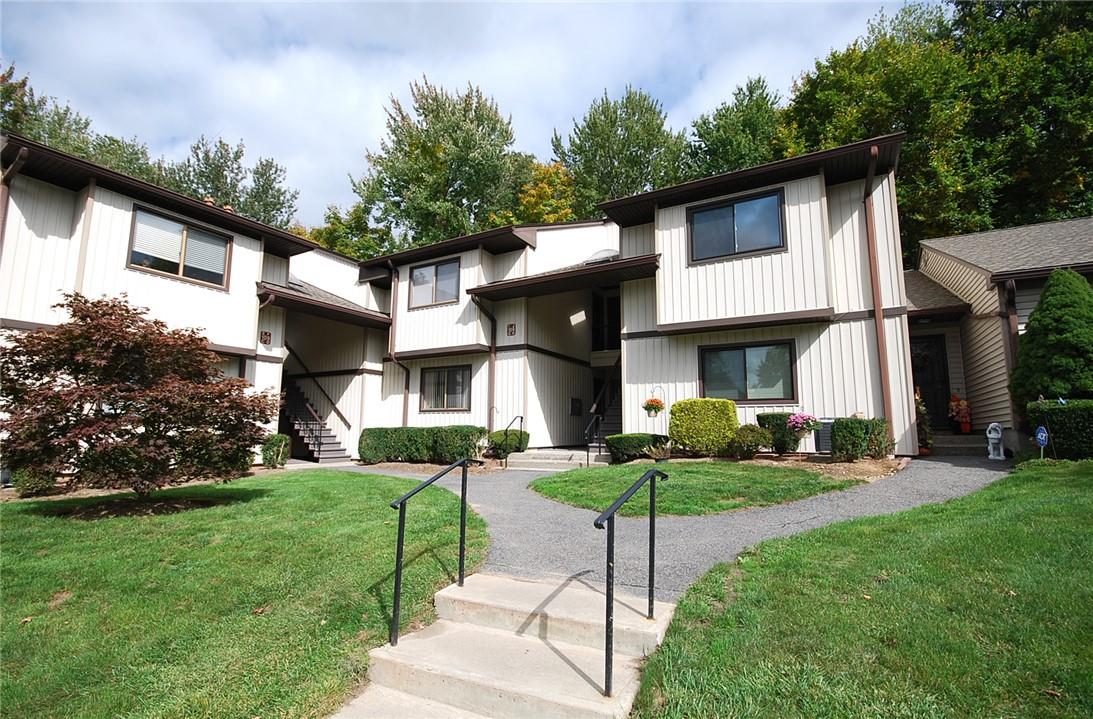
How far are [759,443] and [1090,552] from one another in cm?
624

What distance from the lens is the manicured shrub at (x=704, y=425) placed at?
1091 centimetres

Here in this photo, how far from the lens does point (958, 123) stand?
19469 mm

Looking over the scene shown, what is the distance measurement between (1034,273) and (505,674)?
1204 cm

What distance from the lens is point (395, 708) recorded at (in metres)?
3.09

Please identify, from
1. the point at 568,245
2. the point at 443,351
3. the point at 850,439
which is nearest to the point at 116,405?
the point at 443,351

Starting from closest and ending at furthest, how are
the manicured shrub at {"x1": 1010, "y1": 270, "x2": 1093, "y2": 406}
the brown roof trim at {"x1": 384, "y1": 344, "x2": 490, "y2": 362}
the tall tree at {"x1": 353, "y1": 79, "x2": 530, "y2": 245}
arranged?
1. the manicured shrub at {"x1": 1010, "y1": 270, "x2": 1093, "y2": 406}
2. the brown roof trim at {"x1": 384, "y1": 344, "x2": 490, "y2": 362}
3. the tall tree at {"x1": 353, "y1": 79, "x2": 530, "y2": 245}

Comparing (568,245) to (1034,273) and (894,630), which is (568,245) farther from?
(894,630)

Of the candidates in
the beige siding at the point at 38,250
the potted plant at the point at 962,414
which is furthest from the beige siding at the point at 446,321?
the potted plant at the point at 962,414

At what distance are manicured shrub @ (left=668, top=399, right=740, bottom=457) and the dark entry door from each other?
18.9ft

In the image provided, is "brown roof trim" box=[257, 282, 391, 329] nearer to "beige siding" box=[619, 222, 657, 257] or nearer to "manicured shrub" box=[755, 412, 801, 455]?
"beige siding" box=[619, 222, 657, 257]

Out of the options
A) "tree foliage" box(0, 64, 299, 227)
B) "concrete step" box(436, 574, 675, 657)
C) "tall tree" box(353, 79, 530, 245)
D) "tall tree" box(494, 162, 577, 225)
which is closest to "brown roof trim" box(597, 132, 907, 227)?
"concrete step" box(436, 574, 675, 657)

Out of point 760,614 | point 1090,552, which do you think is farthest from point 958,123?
point 760,614

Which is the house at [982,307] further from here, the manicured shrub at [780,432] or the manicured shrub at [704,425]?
the manicured shrub at [704,425]

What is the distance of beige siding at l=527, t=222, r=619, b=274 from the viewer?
16047mm
